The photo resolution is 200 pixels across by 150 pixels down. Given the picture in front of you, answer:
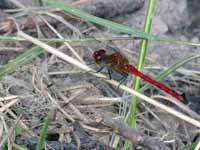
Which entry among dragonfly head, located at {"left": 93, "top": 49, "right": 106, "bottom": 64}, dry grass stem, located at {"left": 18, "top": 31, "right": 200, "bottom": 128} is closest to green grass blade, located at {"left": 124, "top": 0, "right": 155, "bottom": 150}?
dry grass stem, located at {"left": 18, "top": 31, "right": 200, "bottom": 128}

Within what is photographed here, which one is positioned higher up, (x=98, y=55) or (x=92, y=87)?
(x=98, y=55)

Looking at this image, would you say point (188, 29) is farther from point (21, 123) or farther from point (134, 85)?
point (21, 123)

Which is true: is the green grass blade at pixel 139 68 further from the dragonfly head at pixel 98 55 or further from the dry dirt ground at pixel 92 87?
the dragonfly head at pixel 98 55

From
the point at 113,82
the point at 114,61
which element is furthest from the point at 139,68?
the point at 114,61

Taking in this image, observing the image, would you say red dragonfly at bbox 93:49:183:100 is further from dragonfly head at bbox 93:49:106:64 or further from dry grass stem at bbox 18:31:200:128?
dry grass stem at bbox 18:31:200:128

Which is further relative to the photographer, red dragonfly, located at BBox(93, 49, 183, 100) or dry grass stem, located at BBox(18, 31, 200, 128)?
red dragonfly, located at BBox(93, 49, 183, 100)

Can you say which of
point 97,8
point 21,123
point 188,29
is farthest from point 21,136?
point 188,29

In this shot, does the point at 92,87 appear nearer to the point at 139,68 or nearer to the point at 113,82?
the point at 113,82

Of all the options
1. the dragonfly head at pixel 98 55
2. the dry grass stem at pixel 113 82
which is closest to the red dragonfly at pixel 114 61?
the dragonfly head at pixel 98 55

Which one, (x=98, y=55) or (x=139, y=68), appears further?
(x=98, y=55)
